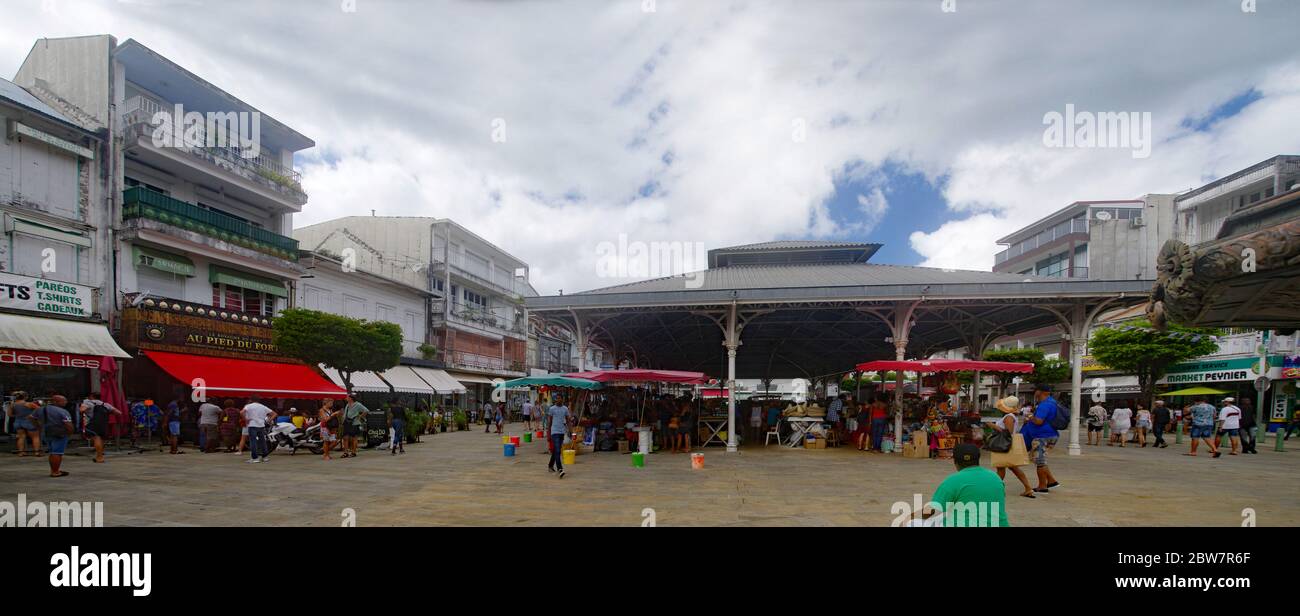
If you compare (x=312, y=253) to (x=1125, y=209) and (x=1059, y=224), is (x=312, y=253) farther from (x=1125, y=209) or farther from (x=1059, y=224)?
(x=1125, y=209)

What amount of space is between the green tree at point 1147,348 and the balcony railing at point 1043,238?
21605 mm

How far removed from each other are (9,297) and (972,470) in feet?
68.8

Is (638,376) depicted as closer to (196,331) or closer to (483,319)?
A: (196,331)

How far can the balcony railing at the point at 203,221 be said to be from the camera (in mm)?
17703

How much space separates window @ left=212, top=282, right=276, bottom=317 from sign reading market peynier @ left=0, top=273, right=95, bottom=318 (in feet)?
12.7

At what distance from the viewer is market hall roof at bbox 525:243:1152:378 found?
1420cm

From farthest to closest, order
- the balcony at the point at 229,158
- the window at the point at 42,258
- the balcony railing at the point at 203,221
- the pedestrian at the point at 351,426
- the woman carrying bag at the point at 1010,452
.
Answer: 1. the balcony at the point at 229,158
2. the balcony railing at the point at 203,221
3. the window at the point at 42,258
4. the pedestrian at the point at 351,426
5. the woman carrying bag at the point at 1010,452

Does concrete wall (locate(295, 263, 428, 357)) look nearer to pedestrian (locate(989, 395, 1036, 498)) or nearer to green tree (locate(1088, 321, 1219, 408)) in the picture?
pedestrian (locate(989, 395, 1036, 498))

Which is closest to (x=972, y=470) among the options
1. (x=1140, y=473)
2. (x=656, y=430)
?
(x=1140, y=473)

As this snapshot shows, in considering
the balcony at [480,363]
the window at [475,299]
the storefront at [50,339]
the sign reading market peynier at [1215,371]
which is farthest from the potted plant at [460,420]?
the sign reading market peynier at [1215,371]

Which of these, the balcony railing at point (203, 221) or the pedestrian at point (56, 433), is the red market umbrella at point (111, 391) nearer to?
the balcony railing at point (203, 221)

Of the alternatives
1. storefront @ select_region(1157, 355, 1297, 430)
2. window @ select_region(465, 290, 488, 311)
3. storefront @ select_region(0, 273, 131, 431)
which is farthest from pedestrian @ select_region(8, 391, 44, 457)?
storefront @ select_region(1157, 355, 1297, 430)

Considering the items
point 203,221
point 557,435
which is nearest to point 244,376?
point 203,221
